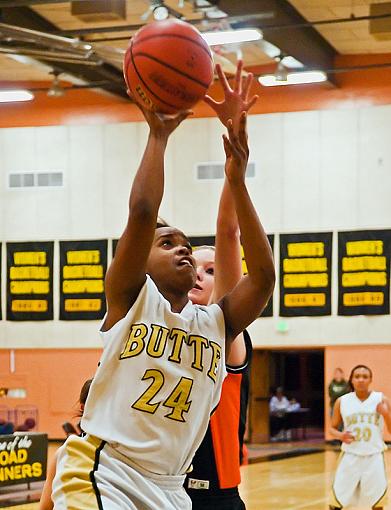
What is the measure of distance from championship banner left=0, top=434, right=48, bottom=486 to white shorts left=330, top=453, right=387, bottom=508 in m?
4.16

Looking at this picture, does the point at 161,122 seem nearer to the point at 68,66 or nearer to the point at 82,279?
the point at 68,66

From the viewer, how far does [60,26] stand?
20750mm

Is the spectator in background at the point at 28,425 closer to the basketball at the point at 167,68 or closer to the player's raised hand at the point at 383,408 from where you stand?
the player's raised hand at the point at 383,408

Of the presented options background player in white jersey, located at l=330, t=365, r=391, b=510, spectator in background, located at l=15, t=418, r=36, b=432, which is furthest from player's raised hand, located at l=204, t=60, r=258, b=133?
spectator in background, located at l=15, t=418, r=36, b=432

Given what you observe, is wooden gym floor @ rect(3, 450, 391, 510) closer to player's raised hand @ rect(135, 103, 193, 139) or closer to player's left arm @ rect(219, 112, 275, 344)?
player's left arm @ rect(219, 112, 275, 344)

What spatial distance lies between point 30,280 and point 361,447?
13.7m

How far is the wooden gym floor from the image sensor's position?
41.8 ft

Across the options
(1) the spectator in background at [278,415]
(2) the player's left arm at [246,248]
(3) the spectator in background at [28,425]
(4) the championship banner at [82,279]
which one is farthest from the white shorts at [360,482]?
(1) the spectator in background at [278,415]

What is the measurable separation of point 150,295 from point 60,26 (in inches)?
710

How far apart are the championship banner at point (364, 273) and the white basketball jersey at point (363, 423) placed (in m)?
9.65

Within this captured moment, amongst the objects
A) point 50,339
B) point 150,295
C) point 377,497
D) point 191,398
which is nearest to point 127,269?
point 150,295

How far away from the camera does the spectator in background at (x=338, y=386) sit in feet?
72.2

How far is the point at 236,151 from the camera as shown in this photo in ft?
12.6

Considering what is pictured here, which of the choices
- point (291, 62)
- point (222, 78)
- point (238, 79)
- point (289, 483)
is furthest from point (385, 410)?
point (291, 62)
